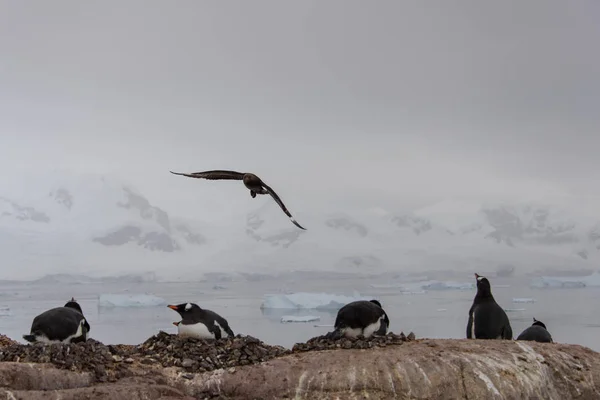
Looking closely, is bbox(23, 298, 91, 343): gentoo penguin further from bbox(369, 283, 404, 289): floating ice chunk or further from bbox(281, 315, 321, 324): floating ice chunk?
bbox(369, 283, 404, 289): floating ice chunk

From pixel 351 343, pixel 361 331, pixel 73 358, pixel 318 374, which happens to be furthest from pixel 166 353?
pixel 361 331

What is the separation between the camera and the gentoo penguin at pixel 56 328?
605 centimetres

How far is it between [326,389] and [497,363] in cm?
144

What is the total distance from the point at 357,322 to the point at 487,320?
Result: 205 centimetres

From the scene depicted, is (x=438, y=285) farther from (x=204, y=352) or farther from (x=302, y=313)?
(x=204, y=352)

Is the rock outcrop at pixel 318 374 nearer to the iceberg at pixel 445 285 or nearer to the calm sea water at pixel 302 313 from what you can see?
the calm sea water at pixel 302 313

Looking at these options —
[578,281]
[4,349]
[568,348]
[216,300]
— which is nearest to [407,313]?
[216,300]

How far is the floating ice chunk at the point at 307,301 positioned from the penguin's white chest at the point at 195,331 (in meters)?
15.3

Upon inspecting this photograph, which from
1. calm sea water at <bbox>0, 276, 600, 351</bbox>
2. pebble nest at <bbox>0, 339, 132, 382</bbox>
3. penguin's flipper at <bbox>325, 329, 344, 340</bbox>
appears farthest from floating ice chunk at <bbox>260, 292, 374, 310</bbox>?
pebble nest at <bbox>0, 339, 132, 382</bbox>

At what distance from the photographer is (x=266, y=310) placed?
22625 mm

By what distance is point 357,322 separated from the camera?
243 inches

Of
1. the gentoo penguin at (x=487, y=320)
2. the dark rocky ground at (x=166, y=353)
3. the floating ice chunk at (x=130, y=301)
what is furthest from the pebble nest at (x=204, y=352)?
the floating ice chunk at (x=130, y=301)

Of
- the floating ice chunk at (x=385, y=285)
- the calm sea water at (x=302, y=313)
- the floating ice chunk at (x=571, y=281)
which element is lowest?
the calm sea water at (x=302, y=313)

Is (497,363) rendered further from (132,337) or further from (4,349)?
(132,337)
